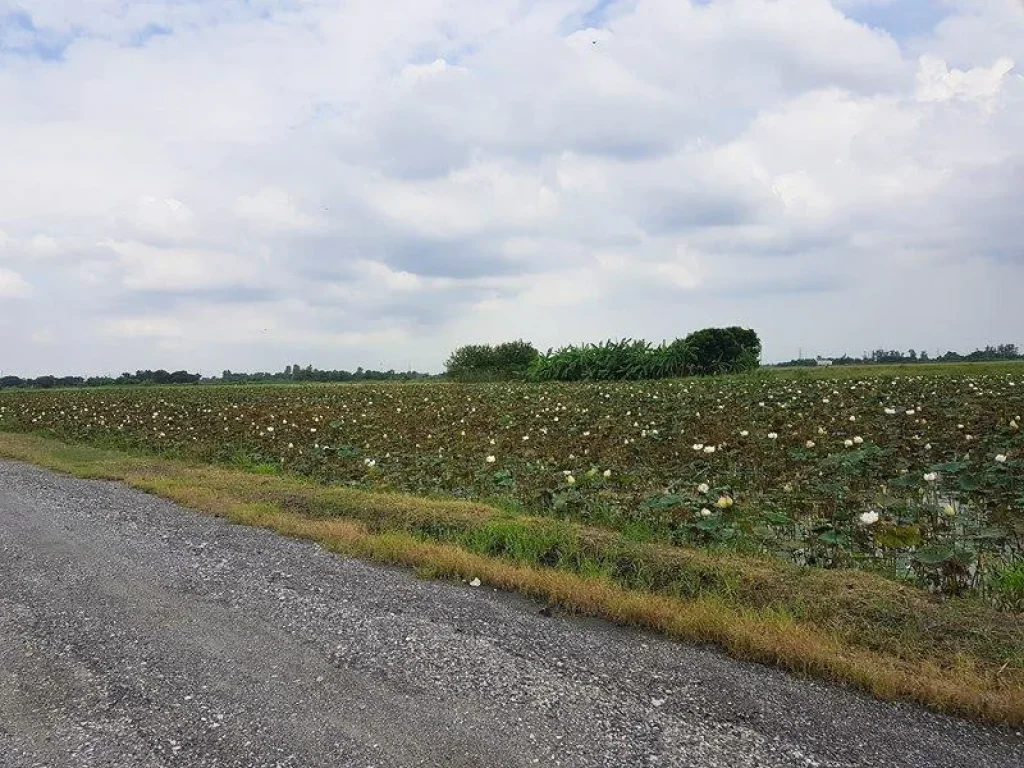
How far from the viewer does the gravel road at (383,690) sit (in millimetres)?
3432

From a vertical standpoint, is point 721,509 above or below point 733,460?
below

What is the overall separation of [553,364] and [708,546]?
1317 inches

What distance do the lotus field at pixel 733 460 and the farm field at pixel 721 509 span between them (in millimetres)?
39

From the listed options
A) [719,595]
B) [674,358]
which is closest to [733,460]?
[719,595]

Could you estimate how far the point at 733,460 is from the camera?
995 cm

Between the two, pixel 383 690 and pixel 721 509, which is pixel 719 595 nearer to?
pixel 721 509

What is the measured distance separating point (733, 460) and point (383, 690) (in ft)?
22.8

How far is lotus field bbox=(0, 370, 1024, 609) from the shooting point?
6.42m

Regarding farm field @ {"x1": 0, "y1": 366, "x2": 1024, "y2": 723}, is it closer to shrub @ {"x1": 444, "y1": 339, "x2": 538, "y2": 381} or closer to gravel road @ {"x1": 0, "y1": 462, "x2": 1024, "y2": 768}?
gravel road @ {"x1": 0, "y1": 462, "x2": 1024, "y2": 768}

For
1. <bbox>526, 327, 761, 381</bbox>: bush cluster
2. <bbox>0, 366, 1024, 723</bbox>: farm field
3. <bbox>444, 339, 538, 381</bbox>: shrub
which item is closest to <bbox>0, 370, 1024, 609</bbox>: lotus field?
<bbox>0, 366, 1024, 723</bbox>: farm field

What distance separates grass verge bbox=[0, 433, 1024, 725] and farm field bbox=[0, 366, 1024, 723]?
18 mm

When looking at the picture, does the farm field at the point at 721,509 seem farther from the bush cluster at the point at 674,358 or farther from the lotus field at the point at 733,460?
the bush cluster at the point at 674,358

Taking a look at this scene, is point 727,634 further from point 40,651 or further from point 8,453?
point 8,453

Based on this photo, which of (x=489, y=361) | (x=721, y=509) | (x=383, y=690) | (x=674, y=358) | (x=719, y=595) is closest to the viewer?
(x=383, y=690)
